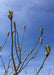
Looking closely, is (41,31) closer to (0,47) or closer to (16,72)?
(16,72)

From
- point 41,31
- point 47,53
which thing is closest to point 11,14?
point 41,31

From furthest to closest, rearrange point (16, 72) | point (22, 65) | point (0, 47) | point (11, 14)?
point (0, 47)
point (22, 65)
point (16, 72)
point (11, 14)

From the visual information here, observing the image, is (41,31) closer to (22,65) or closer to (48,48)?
(48,48)

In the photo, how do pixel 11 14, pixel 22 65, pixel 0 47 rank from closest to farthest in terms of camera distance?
pixel 11 14 < pixel 22 65 < pixel 0 47

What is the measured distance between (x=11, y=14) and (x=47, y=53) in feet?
3.25

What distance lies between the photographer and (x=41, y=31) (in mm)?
2592

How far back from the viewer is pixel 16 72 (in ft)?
7.39

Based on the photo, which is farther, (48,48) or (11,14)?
(48,48)

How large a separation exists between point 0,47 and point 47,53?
1690 mm

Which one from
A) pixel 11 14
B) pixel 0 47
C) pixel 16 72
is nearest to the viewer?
pixel 11 14

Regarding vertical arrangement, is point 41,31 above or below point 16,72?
above

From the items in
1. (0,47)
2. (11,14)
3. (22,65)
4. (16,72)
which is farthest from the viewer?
(0,47)

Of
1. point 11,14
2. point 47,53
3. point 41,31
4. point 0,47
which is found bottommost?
point 0,47

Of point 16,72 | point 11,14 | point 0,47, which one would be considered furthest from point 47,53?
point 0,47
